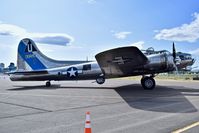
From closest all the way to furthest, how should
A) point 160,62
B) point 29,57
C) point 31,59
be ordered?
point 160,62, point 31,59, point 29,57

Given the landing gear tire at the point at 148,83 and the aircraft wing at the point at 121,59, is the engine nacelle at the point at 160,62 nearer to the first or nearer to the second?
the aircraft wing at the point at 121,59

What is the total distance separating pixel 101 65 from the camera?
582 inches

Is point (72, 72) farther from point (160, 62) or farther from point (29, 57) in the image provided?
point (160, 62)

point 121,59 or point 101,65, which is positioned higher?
point 121,59

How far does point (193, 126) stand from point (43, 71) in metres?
15.9

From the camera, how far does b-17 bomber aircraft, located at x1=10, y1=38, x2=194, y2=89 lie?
1366 centimetres

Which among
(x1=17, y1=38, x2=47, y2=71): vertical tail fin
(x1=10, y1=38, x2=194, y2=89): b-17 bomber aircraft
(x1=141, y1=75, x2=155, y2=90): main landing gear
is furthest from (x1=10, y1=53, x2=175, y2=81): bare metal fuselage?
(x1=17, y1=38, x2=47, y2=71): vertical tail fin

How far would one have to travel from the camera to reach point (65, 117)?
21.3 ft

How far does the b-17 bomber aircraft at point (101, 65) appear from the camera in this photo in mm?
13661

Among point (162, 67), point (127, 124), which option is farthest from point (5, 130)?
point (162, 67)

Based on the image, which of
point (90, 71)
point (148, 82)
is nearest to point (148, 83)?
point (148, 82)

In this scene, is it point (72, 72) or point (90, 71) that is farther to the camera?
point (72, 72)

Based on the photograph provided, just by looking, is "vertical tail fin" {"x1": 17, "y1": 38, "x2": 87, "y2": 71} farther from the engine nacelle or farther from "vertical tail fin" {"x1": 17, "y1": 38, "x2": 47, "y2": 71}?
the engine nacelle

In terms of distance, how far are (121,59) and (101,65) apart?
1765mm
